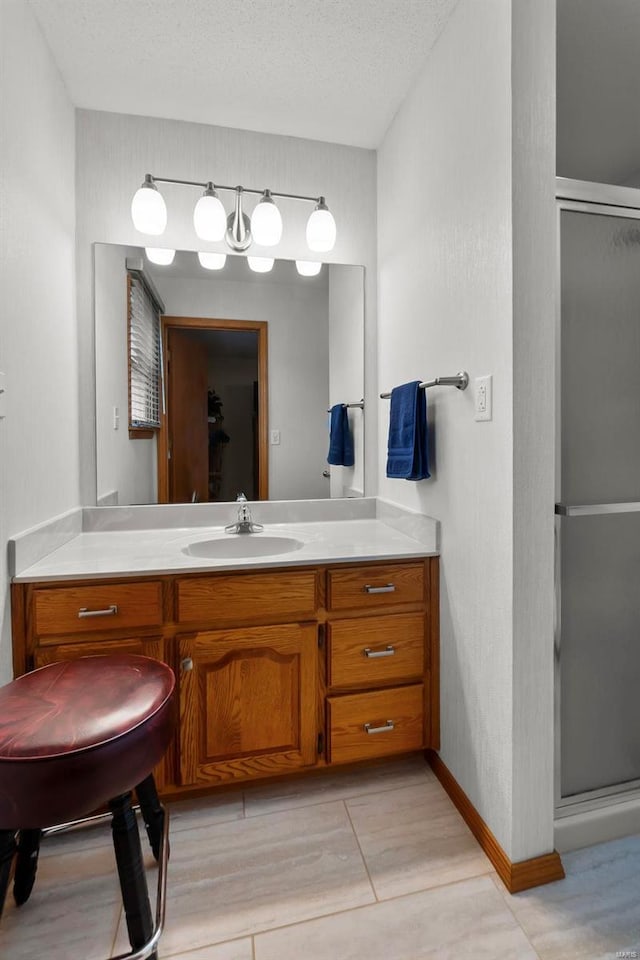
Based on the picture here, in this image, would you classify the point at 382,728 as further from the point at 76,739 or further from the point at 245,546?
the point at 76,739

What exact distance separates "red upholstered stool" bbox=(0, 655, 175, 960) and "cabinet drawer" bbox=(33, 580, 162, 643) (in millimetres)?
179

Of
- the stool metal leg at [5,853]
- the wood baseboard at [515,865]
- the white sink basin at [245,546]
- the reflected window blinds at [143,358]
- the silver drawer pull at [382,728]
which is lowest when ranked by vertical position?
the wood baseboard at [515,865]

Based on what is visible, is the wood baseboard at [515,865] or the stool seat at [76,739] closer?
the stool seat at [76,739]

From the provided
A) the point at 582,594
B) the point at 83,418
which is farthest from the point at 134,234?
the point at 582,594

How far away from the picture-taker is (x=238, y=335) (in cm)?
201

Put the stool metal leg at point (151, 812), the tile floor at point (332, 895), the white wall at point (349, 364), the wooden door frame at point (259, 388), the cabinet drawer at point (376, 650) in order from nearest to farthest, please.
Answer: the tile floor at point (332, 895) → the stool metal leg at point (151, 812) → the cabinet drawer at point (376, 650) → the wooden door frame at point (259, 388) → the white wall at point (349, 364)

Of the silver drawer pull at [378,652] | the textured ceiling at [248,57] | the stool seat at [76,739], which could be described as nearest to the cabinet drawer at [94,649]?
the stool seat at [76,739]

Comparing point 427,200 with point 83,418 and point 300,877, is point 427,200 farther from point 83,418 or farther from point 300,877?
point 300,877

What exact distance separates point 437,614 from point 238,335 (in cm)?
135

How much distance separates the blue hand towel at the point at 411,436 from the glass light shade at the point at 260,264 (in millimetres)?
818

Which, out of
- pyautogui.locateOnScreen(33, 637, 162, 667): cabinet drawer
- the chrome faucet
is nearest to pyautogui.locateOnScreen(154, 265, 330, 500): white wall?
the chrome faucet

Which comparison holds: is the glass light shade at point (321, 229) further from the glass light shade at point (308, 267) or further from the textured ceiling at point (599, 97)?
the textured ceiling at point (599, 97)

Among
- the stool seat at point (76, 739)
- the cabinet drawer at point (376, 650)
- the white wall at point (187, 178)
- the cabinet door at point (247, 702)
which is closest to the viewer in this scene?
the stool seat at point (76, 739)

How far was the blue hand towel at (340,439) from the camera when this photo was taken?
2107mm
